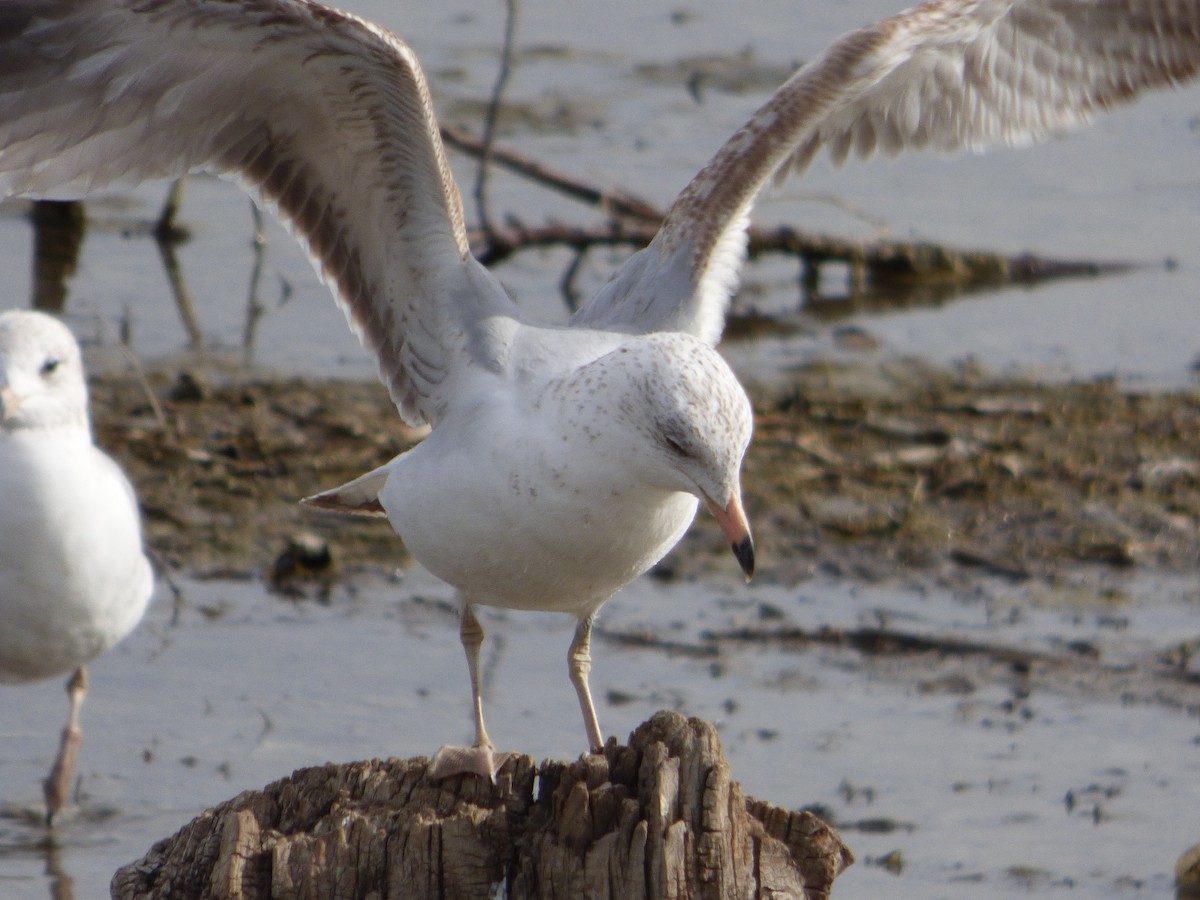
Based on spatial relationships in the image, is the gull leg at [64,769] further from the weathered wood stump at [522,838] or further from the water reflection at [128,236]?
the water reflection at [128,236]

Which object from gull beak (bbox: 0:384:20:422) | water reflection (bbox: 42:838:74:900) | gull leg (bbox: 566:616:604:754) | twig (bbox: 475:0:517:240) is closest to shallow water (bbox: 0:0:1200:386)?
twig (bbox: 475:0:517:240)

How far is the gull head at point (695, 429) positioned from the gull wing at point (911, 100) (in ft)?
3.08

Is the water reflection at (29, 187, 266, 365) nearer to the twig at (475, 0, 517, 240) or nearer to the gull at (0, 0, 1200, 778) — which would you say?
the twig at (475, 0, 517, 240)

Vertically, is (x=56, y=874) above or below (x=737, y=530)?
below

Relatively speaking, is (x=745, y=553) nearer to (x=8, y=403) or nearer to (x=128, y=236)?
(x=8, y=403)

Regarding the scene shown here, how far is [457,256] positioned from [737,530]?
4.59 ft

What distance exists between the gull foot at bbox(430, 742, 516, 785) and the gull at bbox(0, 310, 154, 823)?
197 centimetres

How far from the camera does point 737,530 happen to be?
485 centimetres

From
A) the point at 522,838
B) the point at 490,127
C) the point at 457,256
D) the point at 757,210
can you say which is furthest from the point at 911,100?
the point at 757,210

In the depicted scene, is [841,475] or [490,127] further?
[490,127]

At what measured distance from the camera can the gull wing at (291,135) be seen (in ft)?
17.4

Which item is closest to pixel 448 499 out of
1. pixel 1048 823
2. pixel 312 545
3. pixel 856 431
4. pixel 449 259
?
pixel 449 259

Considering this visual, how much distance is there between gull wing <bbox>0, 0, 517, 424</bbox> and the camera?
5309 millimetres

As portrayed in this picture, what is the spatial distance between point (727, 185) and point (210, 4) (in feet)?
5.03
